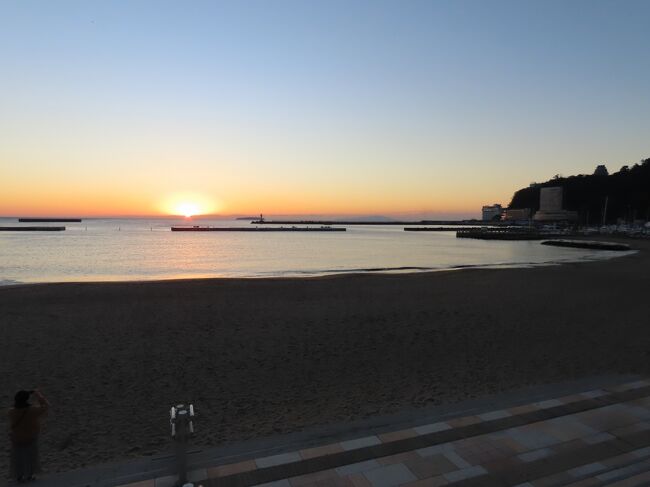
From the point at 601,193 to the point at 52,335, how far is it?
179868 mm

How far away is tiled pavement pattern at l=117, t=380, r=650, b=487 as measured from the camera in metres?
4.23

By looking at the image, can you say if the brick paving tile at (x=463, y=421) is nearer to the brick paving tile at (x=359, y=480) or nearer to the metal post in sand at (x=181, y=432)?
the brick paving tile at (x=359, y=480)

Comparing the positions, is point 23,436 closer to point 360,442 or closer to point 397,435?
point 360,442

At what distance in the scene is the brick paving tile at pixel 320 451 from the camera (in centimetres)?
473

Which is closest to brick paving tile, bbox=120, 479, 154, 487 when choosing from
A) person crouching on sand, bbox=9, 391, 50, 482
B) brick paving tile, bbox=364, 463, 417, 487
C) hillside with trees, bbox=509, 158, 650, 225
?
person crouching on sand, bbox=9, 391, 50, 482

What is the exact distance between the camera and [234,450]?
16.4ft

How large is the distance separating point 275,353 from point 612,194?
564 feet

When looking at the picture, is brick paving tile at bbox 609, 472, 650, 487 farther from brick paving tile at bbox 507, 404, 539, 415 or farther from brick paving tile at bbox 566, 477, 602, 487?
brick paving tile at bbox 507, 404, 539, 415

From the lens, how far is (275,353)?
9477mm

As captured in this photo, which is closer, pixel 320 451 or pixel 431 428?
pixel 320 451

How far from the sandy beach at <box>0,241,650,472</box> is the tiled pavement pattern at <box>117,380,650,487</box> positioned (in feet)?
3.83

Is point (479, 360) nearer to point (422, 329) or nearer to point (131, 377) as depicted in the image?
point (422, 329)

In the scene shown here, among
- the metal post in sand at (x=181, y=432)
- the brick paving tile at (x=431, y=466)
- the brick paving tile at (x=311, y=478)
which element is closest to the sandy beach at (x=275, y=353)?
the metal post in sand at (x=181, y=432)

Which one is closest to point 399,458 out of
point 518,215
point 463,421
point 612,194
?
point 463,421
